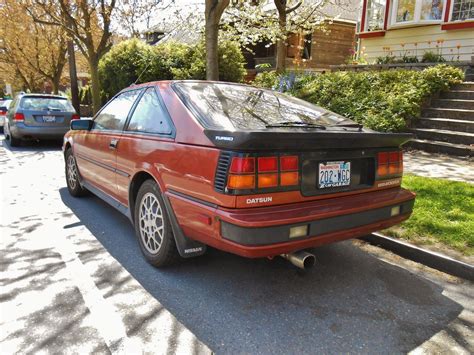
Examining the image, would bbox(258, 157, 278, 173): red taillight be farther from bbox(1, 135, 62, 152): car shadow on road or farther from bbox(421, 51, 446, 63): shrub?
bbox(421, 51, 446, 63): shrub

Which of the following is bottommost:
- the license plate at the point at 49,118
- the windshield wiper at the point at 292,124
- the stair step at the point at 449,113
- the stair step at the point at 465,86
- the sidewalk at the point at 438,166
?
the sidewalk at the point at 438,166

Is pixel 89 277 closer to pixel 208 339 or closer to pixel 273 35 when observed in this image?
pixel 208 339

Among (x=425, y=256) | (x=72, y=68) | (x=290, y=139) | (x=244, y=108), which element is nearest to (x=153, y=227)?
(x=244, y=108)

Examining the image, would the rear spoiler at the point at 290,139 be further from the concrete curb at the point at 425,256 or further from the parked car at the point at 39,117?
the parked car at the point at 39,117

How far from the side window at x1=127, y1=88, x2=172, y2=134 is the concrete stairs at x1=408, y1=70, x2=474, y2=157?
659 centimetres

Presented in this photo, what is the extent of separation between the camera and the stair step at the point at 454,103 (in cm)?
884

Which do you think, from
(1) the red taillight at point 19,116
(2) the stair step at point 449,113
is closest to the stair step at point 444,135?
(2) the stair step at point 449,113

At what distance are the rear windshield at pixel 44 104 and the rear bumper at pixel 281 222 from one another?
936cm

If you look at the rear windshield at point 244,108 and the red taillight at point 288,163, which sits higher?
the rear windshield at point 244,108

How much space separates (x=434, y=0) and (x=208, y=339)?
14.4m

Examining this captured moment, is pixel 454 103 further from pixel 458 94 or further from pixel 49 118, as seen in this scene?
pixel 49 118

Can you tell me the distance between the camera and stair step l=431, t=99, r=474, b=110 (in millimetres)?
8844

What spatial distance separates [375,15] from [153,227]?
1491cm

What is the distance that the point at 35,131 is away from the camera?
1082cm
